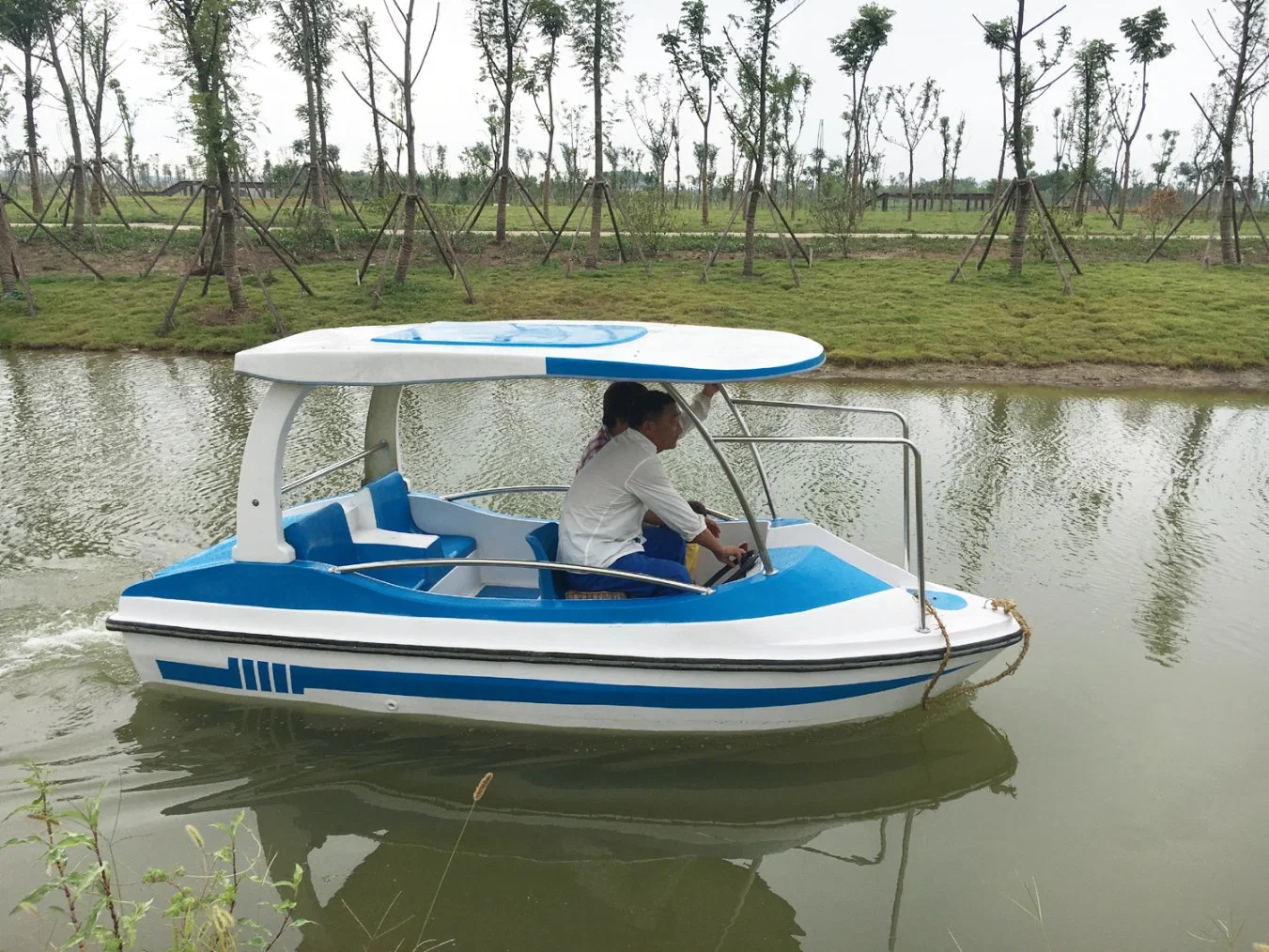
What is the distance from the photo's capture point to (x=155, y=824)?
368cm

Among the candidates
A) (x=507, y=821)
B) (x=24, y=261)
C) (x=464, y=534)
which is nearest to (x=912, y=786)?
(x=507, y=821)

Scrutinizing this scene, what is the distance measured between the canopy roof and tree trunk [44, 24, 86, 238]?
20.1 m

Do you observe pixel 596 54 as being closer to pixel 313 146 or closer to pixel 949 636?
pixel 313 146

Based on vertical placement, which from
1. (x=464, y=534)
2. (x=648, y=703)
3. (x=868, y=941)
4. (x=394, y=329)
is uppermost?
(x=394, y=329)

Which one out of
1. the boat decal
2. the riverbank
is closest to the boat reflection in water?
the boat decal

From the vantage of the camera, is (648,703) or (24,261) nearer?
(648,703)

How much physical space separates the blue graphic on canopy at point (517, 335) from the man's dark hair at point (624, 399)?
8.5 inches

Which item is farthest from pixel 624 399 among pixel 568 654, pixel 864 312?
pixel 864 312

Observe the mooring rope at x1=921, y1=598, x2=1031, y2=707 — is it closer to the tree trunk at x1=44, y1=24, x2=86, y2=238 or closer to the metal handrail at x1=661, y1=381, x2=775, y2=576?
the metal handrail at x1=661, y1=381, x2=775, y2=576

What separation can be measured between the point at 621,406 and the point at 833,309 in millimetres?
11371

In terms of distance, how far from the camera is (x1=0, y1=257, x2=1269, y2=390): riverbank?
12.5 meters

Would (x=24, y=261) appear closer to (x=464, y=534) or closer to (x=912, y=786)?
(x=464, y=534)

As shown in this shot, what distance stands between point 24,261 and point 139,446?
13531 millimetres

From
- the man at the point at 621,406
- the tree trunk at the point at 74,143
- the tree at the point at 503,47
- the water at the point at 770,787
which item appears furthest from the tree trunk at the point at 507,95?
the man at the point at 621,406
